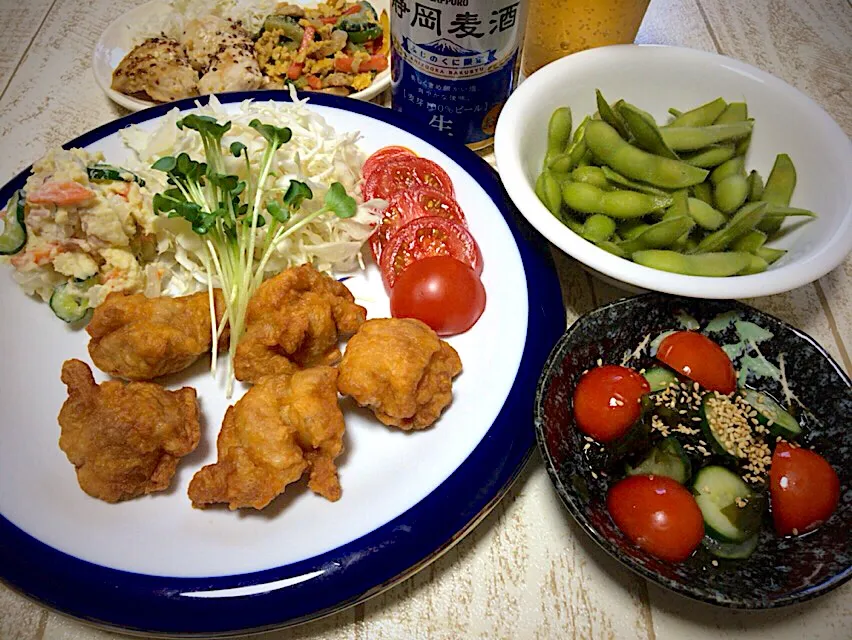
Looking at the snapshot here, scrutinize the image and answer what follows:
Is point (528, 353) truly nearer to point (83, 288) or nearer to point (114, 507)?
point (114, 507)

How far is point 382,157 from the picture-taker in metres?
2.41

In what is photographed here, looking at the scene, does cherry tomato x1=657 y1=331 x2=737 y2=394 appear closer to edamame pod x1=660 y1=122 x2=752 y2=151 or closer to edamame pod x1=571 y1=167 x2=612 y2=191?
edamame pod x1=571 y1=167 x2=612 y2=191

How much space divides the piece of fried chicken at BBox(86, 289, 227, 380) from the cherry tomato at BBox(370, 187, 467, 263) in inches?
27.2

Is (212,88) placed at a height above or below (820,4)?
below

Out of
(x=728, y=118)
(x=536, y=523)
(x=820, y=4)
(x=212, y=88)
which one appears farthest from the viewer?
(x=820, y=4)

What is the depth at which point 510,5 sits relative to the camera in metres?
2.18

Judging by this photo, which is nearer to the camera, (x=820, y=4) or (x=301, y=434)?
(x=301, y=434)

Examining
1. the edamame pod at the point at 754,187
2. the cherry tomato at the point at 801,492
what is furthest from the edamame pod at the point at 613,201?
the cherry tomato at the point at 801,492

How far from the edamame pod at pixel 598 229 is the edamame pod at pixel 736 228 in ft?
0.98

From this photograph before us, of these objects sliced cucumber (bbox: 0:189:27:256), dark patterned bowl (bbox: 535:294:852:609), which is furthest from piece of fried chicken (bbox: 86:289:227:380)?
dark patterned bowl (bbox: 535:294:852:609)

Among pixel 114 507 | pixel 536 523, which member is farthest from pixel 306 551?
pixel 536 523

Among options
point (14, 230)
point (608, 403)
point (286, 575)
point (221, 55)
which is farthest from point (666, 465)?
point (221, 55)

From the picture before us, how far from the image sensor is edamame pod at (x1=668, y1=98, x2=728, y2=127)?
2.28 meters

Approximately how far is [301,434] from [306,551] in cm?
31
